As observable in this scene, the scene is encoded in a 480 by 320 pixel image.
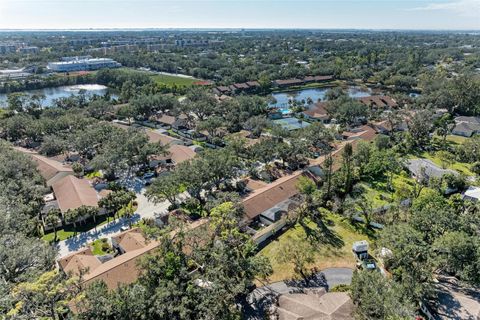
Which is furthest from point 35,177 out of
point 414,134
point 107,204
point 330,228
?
point 414,134

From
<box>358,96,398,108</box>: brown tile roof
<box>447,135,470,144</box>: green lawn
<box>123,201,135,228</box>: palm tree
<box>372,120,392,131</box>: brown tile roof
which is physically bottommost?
<box>123,201,135,228</box>: palm tree

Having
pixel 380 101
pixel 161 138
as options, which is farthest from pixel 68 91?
pixel 380 101

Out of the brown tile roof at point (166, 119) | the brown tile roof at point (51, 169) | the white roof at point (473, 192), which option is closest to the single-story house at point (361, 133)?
the white roof at point (473, 192)

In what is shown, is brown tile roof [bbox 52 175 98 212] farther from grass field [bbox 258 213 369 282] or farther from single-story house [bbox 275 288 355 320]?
single-story house [bbox 275 288 355 320]

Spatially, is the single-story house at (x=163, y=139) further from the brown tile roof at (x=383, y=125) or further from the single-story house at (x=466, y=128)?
the single-story house at (x=466, y=128)

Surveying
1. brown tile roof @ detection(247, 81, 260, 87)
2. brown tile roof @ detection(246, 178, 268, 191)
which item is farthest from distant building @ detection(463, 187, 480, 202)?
brown tile roof @ detection(247, 81, 260, 87)

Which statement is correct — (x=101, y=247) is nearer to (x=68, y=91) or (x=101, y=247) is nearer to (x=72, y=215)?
(x=72, y=215)
